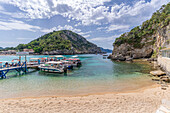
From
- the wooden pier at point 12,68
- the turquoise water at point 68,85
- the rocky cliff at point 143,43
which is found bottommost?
the turquoise water at point 68,85

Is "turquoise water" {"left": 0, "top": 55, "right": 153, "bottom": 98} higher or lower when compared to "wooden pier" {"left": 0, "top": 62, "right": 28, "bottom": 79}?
lower

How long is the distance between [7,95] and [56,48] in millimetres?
160610

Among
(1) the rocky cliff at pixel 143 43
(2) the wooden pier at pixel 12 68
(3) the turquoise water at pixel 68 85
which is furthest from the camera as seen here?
(1) the rocky cliff at pixel 143 43

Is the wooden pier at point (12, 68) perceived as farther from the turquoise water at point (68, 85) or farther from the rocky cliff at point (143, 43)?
the rocky cliff at point (143, 43)

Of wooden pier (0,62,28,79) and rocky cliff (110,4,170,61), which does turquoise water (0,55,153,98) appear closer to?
wooden pier (0,62,28,79)

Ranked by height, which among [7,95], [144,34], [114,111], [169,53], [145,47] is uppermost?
[144,34]

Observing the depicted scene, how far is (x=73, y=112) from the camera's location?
7.44 m

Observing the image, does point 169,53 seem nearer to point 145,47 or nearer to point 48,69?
point 48,69

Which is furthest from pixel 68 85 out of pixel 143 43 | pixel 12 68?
pixel 143 43

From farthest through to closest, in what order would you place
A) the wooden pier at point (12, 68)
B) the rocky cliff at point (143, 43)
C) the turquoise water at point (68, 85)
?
1. the rocky cliff at point (143, 43)
2. the wooden pier at point (12, 68)
3. the turquoise water at point (68, 85)

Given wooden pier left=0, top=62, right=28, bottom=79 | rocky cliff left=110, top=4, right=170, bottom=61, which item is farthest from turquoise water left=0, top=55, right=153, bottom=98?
rocky cliff left=110, top=4, right=170, bottom=61

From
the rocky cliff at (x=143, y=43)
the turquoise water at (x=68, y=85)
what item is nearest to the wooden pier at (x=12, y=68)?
the turquoise water at (x=68, y=85)

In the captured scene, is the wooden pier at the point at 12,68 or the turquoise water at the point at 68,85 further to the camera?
the wooden pier at the point at 12,68

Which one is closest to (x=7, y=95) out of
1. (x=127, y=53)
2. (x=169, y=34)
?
(x=169, y=34)
